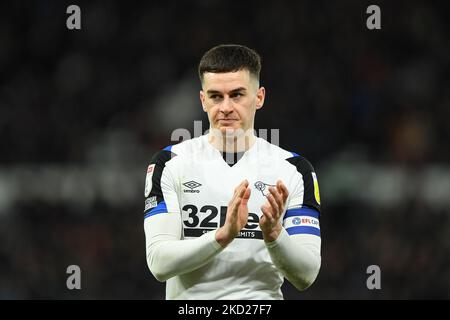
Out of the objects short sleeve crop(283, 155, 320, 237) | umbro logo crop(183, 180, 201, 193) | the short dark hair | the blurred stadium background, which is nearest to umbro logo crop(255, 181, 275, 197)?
short sleeve crop(283, 155, 320, 237)

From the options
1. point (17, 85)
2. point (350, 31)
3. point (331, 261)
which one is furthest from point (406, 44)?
point (17, 85)

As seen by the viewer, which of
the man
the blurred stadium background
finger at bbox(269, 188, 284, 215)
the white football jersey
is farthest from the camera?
the blurred stadium background

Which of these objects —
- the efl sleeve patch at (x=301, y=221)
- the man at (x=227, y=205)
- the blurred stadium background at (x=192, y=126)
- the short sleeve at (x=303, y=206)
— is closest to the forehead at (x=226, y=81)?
the man at (x=227, y=205)

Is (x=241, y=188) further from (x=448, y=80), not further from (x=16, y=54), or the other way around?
(x=16, y=54)

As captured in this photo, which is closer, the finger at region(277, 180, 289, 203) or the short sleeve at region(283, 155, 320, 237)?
the finger at region(277, 180, 289, 203)

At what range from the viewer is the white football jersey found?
438cm

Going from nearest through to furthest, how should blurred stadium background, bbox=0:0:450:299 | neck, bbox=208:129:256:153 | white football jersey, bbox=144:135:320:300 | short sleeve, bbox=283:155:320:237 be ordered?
white football jersey, bbox=144:135:320:300 < short sleeve, bbox=283:155:320:237 < neck, bbox=208:129:256:153 < blurred stadium background, bbox=0:0:450:299

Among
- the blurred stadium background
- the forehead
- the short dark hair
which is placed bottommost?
the blurred stadium background

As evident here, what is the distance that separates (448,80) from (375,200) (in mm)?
2358

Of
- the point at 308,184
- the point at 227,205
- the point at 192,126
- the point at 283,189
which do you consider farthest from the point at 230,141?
the point at 192,126

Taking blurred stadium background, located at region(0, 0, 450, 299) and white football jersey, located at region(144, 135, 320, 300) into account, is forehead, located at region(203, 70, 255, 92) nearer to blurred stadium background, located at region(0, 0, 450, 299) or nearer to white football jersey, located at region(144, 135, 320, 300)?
white football jersey, located at region(144, 135, 320, 300)

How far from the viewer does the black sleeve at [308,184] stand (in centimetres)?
458

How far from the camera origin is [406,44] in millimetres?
11422

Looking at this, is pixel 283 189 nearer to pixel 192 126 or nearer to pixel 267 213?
pixel 267 213
